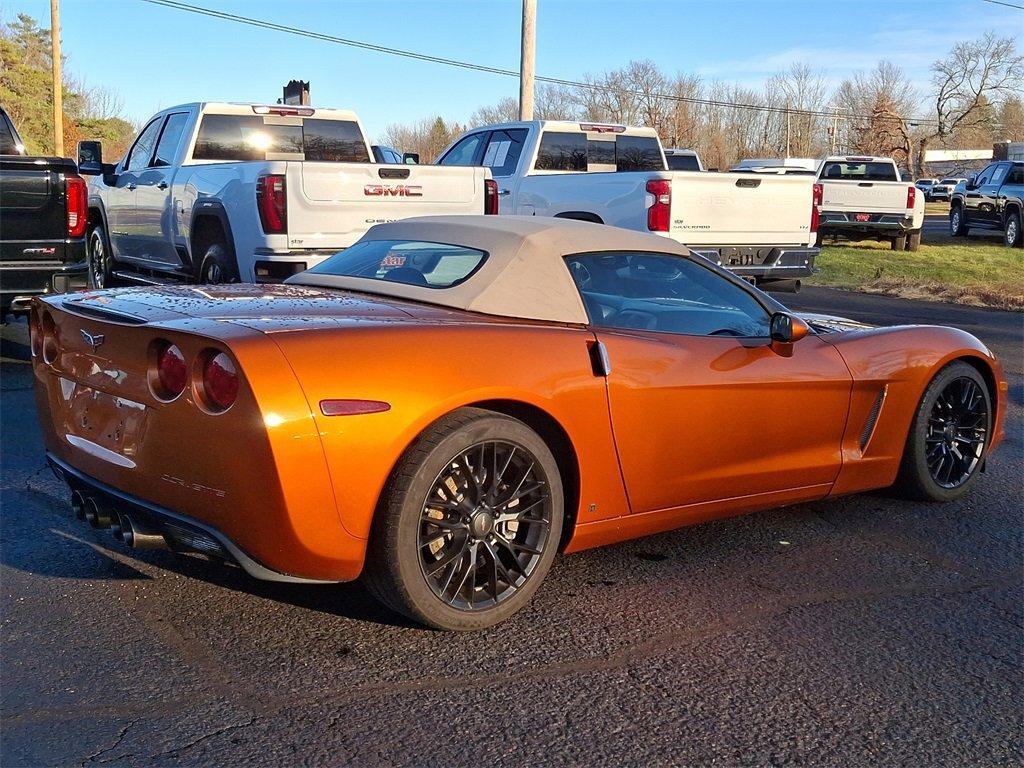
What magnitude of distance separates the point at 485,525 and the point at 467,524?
7cm

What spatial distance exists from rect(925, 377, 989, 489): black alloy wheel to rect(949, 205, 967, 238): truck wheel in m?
22.3

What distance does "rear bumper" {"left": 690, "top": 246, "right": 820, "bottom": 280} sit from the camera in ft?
39.2

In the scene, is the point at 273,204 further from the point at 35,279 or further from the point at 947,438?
the point at 947,438

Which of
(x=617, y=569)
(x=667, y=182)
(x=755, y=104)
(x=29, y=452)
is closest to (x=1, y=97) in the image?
(x=667, y=182)

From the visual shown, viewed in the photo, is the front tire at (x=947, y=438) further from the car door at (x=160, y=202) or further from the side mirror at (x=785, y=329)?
the car door at (x=160, y=202)

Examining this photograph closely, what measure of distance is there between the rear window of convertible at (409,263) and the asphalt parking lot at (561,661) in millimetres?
1239

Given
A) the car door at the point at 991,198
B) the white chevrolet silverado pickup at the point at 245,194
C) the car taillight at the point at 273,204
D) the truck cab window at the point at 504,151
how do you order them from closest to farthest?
1. the car taillight at the point at 273,204
2. the white chevrolet silverado pickup at the point at 245,194
3. the truck cab window at the point at 504,151
4. the car door at the point at 991,198

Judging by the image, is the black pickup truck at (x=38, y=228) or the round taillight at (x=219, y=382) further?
the black pickup truck at (x=38, y=228)

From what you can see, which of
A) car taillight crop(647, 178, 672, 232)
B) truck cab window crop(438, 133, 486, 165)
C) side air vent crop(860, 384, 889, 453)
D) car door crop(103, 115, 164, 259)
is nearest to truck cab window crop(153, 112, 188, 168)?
car door crop(103, 115, 164, 259)

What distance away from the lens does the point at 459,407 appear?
3514 mm

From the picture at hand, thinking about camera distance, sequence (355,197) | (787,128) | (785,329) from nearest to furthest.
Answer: (785,329)
(355,197)
(787,128)

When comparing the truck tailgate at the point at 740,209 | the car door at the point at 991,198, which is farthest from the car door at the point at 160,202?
the car door at the point at 991,198

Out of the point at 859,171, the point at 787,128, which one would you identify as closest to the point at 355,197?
the point at 859,171

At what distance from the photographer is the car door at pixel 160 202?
10.4 meters
